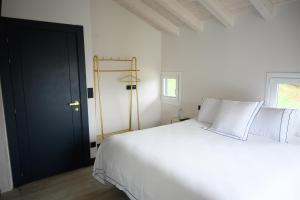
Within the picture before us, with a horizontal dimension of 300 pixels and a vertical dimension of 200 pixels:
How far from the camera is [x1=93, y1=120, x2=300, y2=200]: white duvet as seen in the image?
1380 mm

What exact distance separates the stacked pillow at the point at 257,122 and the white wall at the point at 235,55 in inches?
19.1

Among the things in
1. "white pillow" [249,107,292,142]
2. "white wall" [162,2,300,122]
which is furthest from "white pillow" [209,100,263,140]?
"white wall" [162,2,300,122]

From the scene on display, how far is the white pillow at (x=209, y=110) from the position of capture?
9.36 ft

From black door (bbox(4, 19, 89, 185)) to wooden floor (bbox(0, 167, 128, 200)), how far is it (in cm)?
15

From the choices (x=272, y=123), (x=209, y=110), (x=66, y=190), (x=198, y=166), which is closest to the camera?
(x=198, y=166)

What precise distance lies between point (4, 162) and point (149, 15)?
2.97m

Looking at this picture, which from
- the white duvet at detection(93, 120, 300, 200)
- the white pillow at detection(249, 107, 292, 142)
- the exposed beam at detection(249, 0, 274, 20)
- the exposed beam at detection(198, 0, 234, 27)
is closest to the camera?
the white duvet at detection(93, 120, 300, 200)

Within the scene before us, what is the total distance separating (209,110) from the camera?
2918mm

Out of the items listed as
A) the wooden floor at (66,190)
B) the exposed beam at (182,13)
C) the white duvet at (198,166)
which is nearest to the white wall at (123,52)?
the exposed beam at (182,13)

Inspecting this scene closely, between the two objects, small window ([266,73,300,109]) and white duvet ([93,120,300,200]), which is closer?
white duvet ([93,120,300,200])

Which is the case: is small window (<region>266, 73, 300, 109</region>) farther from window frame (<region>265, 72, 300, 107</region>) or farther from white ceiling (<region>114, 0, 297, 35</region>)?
→ white ceiling (<region>114, 0, 297, 35</region>)

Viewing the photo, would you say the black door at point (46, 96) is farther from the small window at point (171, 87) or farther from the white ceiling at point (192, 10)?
the small window at point (171, 87)

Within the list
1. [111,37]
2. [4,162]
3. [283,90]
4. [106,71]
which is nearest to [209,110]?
[283,90]

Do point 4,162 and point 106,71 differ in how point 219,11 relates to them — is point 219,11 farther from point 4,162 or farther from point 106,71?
point 4,162
